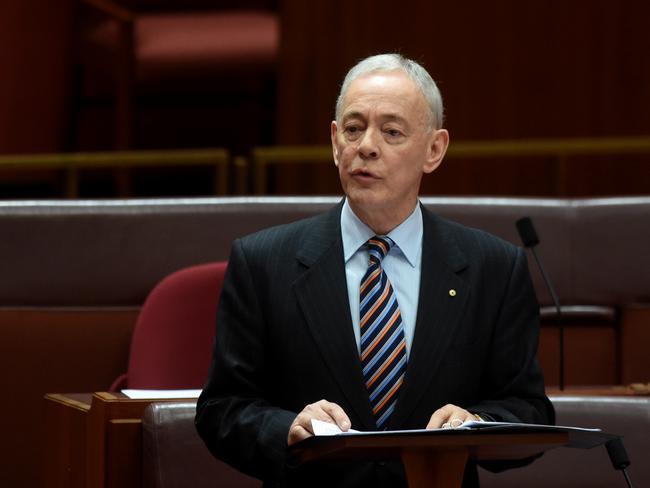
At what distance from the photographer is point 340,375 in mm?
1277

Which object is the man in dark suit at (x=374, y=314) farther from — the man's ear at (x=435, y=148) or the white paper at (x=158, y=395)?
the white paper at (x=158, y=395)

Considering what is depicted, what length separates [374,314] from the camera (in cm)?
131

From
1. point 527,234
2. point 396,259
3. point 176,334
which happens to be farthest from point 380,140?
point 176,334

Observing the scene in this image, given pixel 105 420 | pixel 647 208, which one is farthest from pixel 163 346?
Answer: pixel 647 208

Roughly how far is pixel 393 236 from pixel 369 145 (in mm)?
115

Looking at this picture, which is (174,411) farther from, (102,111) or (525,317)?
(102,111)

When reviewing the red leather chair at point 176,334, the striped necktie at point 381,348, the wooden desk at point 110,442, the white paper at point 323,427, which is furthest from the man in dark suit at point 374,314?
the red leather chair at point 176,334

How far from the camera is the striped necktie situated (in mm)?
1290

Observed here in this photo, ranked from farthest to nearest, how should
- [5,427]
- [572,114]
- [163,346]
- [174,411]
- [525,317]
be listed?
[572,114] → [5,427] → [163,346] → [174,411] → [525,317]

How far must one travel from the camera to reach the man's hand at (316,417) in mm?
1135

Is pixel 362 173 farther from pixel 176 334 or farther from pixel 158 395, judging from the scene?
pixel 176 334

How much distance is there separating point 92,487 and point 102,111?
2844 mm

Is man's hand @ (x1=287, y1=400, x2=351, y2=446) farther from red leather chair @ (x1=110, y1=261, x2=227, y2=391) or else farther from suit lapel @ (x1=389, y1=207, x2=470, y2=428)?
red leather chair @ (x1=110, y1=261, x2=227, y2=391)

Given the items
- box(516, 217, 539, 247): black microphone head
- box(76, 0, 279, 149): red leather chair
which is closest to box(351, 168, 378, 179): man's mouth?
box(516, 217, 539, 247): black microphone head
